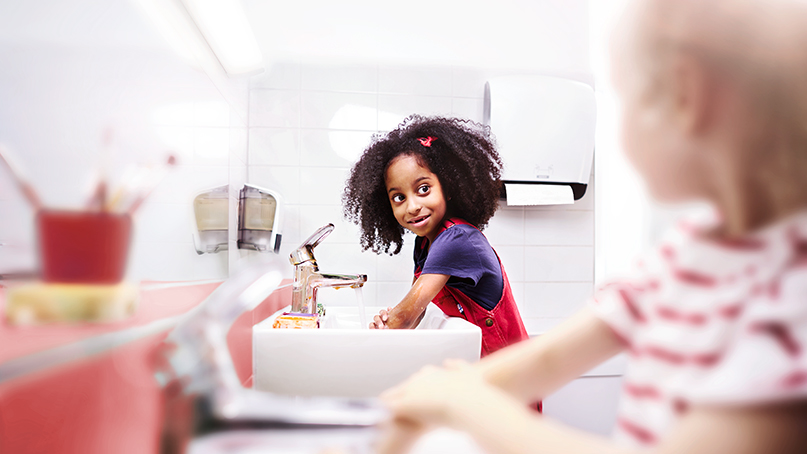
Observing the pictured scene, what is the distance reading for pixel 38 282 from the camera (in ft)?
0.71

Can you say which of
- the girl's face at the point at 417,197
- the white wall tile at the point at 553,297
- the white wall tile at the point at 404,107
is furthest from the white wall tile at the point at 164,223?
the white wall tile at the point at 553,297

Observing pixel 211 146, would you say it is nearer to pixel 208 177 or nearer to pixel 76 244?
pixel 208 177

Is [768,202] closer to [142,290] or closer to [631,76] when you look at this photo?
[631,76]

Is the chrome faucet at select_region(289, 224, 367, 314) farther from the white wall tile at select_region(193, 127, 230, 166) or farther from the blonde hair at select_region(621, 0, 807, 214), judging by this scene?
the blonde hair at select_region(621, 0, 807, 214)

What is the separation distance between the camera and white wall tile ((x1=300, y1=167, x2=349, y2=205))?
1.37 meters

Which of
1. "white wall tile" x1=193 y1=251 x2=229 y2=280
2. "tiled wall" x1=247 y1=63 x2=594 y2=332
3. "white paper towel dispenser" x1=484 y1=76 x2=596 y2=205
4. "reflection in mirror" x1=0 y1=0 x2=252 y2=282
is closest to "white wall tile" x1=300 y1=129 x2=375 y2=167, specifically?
"tiled wall" x1=247 y1=63 x2=594 y2=332

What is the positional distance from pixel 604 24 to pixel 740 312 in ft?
0.33

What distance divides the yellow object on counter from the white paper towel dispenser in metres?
1.28

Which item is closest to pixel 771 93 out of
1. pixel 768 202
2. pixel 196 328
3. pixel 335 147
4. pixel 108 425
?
pixel 768 202

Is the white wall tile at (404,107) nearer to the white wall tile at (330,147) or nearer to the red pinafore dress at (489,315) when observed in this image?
the white wall tile at (330,147)

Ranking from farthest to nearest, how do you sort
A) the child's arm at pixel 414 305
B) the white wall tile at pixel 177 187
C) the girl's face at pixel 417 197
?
the girl's face at pixel 417 197, the child's arm at pixel 414 305, the white wall tile at pixel 177 187

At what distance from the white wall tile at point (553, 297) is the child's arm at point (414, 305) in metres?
0.83

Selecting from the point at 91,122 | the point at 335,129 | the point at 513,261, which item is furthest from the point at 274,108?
the point at 91,122

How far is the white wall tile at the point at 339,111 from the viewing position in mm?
1389
